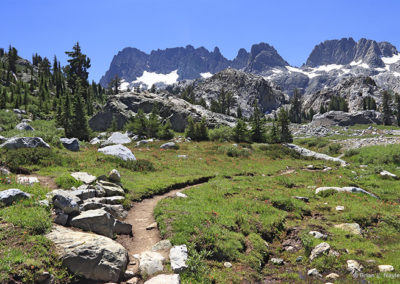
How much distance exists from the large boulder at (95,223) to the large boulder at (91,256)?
1.11 metres

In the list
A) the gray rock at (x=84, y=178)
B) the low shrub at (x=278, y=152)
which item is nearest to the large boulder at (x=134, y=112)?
the low shrub at (x=278, y=152)

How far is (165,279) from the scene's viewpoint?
301 inches

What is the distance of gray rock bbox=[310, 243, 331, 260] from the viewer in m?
10.2

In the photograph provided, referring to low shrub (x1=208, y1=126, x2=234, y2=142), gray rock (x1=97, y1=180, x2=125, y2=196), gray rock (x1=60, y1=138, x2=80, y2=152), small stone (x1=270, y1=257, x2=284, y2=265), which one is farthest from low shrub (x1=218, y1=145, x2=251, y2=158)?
small stone (x1=270, y1=257, x2=284, y2=265)

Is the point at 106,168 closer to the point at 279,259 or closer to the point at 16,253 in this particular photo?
the point at 16,253

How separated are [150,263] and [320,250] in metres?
7.71

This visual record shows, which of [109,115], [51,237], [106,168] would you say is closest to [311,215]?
[51,237]

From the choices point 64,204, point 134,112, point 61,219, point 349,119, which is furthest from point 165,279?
point 349,119

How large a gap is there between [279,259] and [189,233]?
174 inches

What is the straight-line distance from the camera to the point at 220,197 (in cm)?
1767

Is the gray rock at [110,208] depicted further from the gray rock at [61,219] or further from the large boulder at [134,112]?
the large boulder at [134,112]

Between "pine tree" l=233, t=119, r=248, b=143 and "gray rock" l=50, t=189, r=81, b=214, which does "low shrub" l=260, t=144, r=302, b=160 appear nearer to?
"pine tree" l=233, t=119, r=248, b=143

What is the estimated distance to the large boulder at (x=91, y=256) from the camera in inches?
300

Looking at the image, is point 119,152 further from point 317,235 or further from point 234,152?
point 317,235
